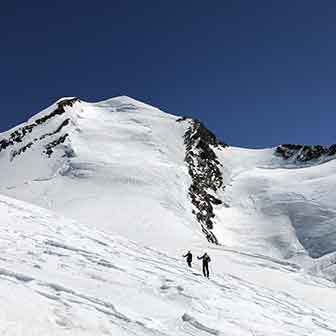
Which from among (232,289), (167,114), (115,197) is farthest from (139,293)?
(167,114)

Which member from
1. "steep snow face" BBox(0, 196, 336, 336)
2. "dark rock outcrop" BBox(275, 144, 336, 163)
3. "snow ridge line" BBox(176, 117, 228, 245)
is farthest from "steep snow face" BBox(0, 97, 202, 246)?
"dark rock outcrop" BBox(275, 144, 336, 163)

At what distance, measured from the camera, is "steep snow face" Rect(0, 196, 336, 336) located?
1365cm

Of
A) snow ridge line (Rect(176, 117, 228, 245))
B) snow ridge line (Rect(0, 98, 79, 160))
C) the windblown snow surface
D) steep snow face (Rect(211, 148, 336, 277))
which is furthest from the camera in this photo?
snow ridge line (Rect(0, 98, 79, 160))

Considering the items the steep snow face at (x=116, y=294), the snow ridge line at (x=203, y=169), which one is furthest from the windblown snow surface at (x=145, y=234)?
the snow ridge line at (x=203, y=169)

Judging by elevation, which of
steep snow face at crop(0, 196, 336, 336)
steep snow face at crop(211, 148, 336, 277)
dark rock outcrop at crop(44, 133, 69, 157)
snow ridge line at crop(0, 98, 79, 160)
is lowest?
steep snow face at crop(0, 196, 336, 336)

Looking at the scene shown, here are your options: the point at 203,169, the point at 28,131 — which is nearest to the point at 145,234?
the point at 203,169

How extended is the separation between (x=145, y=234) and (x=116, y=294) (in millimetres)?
24052

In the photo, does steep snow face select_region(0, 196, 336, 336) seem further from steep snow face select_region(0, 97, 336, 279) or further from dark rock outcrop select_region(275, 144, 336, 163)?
dark rock outcrop select_region(275, 144, 336, 163)

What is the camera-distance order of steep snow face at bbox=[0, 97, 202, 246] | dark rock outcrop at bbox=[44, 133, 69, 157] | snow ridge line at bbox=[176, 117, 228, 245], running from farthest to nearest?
dark rock outcrop at bbox=[44, 133, 69, 157]
snow ridge line at bbox=[176, 117, 228, 245]
steep snow face at bbox=[0, 97, 202, 246]

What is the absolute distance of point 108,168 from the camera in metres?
64.5

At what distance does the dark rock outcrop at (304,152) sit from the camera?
86.3 meters

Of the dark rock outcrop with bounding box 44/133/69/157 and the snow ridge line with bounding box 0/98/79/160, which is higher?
the snow ridge line with bounding box 0/98/79/160

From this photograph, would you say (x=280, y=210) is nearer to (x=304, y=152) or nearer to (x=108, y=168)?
(x=108, y=168)

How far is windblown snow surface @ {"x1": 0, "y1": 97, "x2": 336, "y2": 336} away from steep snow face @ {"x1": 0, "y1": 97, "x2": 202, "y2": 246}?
22 cm
